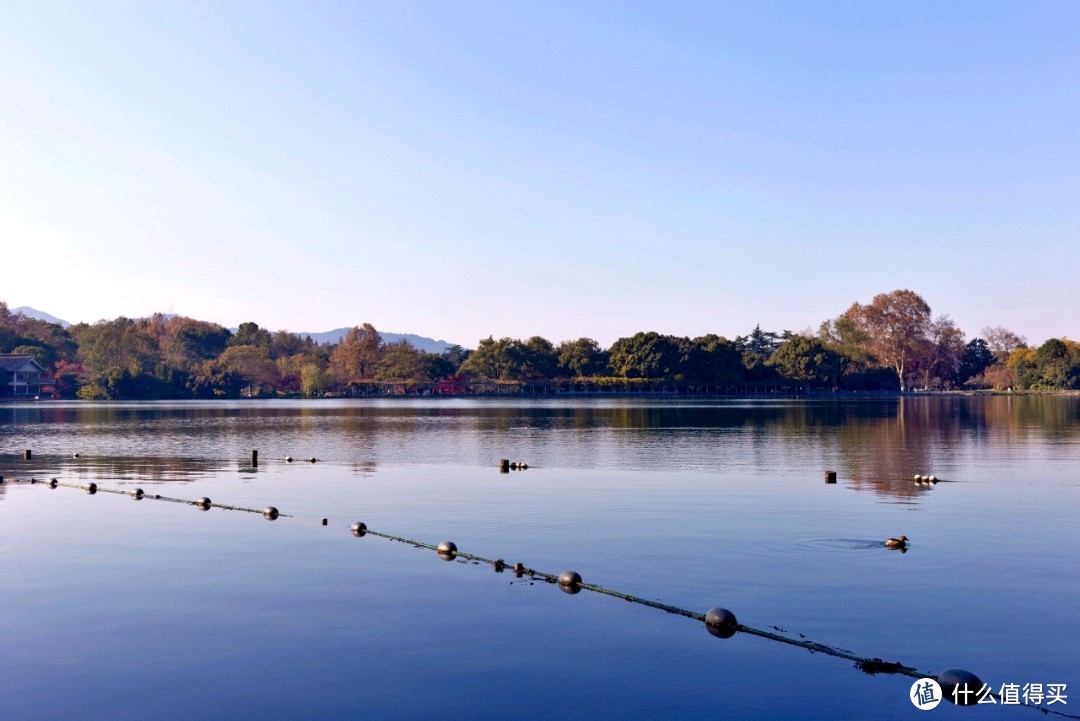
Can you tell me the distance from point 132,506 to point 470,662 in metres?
14.9

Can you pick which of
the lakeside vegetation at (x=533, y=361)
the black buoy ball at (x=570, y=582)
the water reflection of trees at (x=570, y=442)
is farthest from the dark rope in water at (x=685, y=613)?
the lakeside vegetation at (x=533, y=361)

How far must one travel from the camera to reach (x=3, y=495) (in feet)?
79.2

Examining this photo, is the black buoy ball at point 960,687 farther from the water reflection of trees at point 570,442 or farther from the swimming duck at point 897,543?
the water reflection of trees at point 570,442

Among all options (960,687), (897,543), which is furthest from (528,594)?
(897,543)

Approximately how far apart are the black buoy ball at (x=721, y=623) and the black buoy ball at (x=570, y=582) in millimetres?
2459

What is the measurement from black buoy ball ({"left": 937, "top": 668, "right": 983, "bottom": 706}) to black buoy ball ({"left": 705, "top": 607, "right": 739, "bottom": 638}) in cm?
247

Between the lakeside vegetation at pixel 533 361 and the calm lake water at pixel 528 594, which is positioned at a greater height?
the lakeside vegetation at pixel 533 361

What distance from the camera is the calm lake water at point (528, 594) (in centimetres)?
924

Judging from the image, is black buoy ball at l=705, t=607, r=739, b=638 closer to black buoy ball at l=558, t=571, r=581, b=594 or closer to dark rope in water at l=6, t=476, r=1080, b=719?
dark rope in water at l=6, t=476, r=1080, b=719

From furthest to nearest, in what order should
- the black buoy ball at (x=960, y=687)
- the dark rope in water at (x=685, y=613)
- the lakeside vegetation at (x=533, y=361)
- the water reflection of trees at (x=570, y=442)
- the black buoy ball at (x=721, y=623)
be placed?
the lakeside vegetation at (x=533, y=361)
the water reflection of trees at (x=570, y=442)
the black buoy ball at (x=721, y=623)
the dark rope in water at (x=685, y=613)
the black buoy ball at (x=960, y=687)

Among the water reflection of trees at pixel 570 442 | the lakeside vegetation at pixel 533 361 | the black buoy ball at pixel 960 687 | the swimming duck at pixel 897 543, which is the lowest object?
the black buoy ball at pixel 960 687

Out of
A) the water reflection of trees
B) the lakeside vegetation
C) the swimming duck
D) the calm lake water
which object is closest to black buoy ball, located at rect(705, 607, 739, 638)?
the calm lake water

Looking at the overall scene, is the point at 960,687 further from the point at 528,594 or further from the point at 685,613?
the point at 528,594

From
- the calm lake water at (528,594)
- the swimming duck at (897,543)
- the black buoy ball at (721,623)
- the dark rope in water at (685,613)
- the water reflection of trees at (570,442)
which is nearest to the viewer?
the calm lake water at (528,594)
